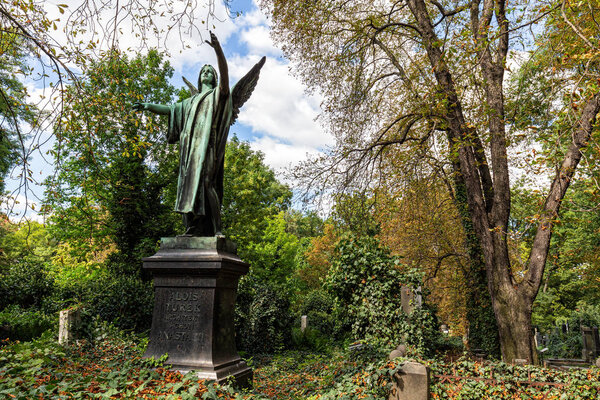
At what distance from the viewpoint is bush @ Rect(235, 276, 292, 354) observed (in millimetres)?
13305

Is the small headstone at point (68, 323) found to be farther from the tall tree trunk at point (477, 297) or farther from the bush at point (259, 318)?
the tall tree trunk at point (477, 297)

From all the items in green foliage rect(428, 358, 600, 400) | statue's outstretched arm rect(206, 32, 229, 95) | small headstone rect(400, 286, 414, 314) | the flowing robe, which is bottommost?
green foliage rect(428, 358, 600, 400)

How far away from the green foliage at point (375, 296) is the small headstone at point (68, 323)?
5770 millimetres

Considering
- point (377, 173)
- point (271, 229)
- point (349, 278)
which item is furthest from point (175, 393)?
point (271, 229)

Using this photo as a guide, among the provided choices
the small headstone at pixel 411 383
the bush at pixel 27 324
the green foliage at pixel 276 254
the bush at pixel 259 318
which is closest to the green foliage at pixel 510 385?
the small headstone at pixel 411 383

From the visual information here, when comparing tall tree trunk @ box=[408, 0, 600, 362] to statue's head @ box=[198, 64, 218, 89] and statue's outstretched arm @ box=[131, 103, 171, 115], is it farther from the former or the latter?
statue's outstretched arm @ box=[131, 103, 171, 115]

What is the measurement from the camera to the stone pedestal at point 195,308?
4430mm

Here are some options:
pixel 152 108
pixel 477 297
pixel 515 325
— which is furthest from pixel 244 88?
pixel 477 297

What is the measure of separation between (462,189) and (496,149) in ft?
15.8

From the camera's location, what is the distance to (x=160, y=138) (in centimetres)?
2108

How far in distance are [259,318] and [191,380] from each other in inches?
387

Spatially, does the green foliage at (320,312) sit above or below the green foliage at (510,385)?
below

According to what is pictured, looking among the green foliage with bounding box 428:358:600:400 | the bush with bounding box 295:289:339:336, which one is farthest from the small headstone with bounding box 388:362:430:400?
the bush with bounding box 295:289:339:336

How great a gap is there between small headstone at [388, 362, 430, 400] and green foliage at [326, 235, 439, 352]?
12.1 ft
